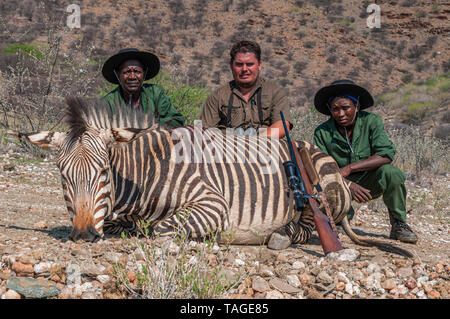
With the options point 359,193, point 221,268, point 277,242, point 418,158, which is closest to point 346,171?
point 359,193

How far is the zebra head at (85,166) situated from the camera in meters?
3.12

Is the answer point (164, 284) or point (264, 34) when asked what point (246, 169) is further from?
point (264, 34)

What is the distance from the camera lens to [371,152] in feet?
17.1

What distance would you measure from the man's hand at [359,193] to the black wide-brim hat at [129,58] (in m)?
3.20

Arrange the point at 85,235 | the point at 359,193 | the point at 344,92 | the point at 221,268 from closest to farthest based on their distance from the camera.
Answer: the point at 221,268, the point at 85,235, the point at 359,193, the point at 344,92

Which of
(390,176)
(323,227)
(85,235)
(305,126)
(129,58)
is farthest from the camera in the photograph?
(305,126)

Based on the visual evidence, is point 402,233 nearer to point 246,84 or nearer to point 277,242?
point 277,242

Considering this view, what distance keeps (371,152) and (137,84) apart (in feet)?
10.7

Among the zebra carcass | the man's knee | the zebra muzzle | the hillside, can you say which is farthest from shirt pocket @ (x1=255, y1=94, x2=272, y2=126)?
the hillside

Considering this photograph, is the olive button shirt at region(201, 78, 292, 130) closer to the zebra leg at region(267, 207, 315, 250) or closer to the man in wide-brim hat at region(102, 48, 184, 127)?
the man in wide-brim hat at region(102, 48, 184, 127)

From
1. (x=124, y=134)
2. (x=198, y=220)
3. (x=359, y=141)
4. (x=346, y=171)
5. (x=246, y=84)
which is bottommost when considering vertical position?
(x=198, y=220)

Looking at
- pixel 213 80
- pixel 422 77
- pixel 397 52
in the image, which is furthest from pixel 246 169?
pixel 397 52

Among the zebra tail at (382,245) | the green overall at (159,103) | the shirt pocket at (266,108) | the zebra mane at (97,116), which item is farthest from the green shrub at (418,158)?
the zebra mane at (97,116)

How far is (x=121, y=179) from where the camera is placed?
3811 mm
